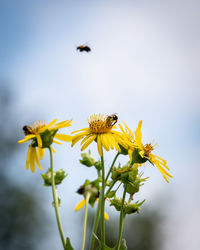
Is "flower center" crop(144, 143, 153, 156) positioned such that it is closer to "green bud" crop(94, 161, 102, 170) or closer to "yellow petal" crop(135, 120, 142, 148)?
"yellow petal" crop(135, 120, 142, 148)

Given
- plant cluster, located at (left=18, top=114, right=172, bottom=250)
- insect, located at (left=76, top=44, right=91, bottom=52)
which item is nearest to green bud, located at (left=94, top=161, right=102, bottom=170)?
plant cluster, located at (left=18, top=114, right=172, bottom=250)

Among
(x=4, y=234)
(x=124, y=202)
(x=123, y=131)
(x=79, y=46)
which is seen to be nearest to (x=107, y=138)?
(x=123, y=131)

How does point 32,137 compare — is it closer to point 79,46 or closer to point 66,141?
point 66,141

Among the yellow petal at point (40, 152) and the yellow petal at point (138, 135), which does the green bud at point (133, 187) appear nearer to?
the yellow petal at point (138, 135)

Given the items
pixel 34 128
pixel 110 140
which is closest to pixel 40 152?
pixel 34 128

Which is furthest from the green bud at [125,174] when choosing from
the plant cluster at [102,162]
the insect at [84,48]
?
the insect at [84,48]

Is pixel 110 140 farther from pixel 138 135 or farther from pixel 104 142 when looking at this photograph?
pixel 138 135

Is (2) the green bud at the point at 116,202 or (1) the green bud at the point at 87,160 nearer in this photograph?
(2) the green bud at the point at 116,202
